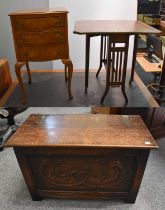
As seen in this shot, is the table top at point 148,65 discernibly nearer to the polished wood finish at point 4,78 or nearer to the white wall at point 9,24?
the white wall at point 9,24

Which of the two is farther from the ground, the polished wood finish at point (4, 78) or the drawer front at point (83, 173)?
the polished wood finish at point (4, 78)

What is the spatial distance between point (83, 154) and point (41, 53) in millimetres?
1113

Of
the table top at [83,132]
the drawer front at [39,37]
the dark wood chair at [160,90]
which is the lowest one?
the dark wood chair at [160,90]

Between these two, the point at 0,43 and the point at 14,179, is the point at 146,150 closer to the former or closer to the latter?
the point at 14,179

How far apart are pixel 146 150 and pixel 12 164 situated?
1044mm

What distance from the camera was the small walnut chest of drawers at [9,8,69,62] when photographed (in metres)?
1.59

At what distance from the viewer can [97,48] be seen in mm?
2600

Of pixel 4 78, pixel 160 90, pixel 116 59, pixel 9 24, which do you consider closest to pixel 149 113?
pixel 160 90

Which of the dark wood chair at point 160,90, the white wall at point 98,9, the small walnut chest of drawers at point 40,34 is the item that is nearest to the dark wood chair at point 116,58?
the dark wood chair at point 160,90

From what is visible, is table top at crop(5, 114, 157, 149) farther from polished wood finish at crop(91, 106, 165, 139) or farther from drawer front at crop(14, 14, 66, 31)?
drawer front at crop(14, 14, 66, 31)

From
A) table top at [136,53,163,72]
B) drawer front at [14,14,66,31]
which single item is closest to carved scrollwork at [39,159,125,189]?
drawer front at [14,14,66,31]

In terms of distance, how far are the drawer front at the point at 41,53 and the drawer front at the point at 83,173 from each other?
1.02m

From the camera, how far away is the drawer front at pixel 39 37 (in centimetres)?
165

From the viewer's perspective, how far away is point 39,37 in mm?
1664
